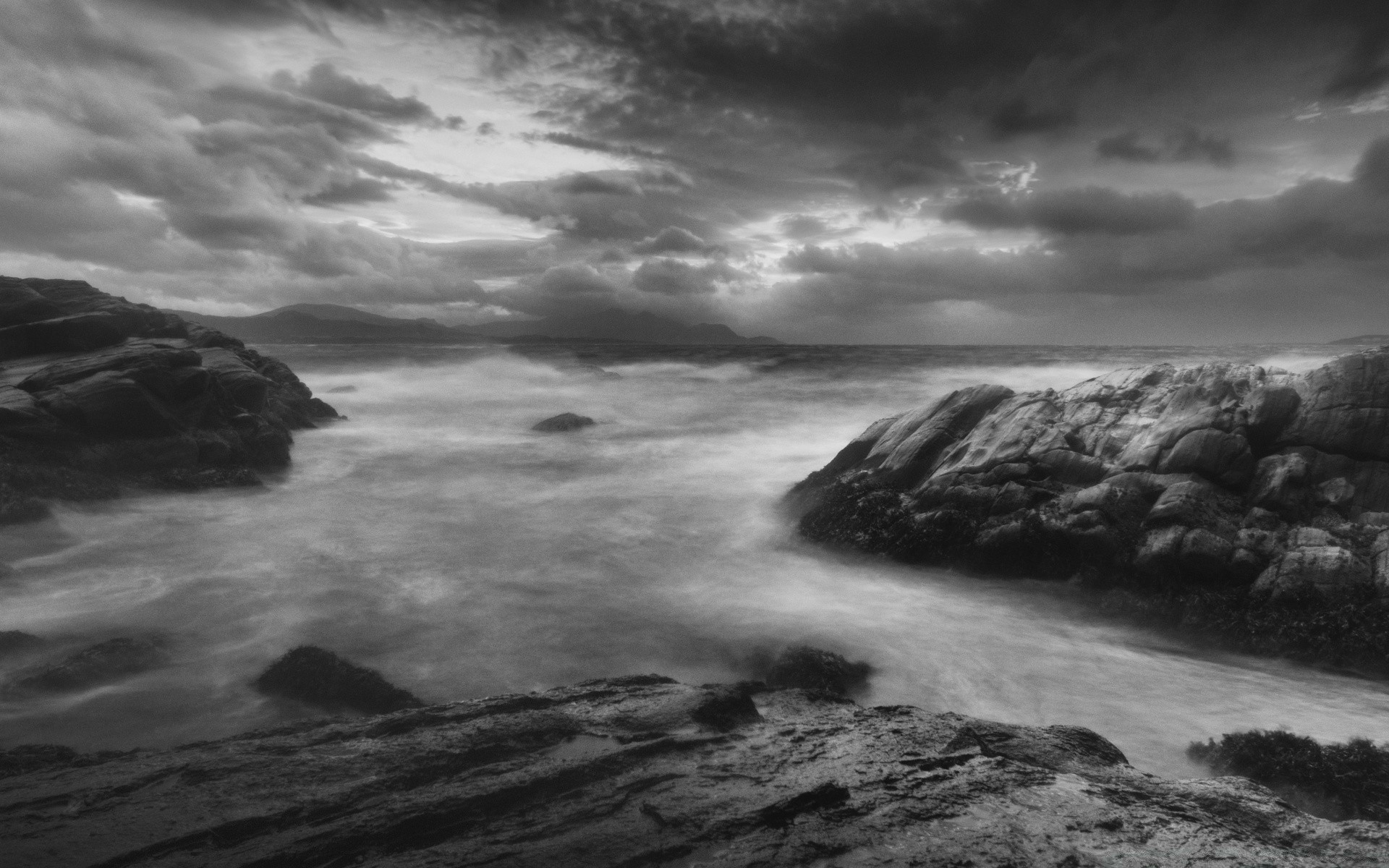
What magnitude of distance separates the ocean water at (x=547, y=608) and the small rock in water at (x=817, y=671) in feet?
1.49

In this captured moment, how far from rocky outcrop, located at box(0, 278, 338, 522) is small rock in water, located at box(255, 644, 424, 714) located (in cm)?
1270

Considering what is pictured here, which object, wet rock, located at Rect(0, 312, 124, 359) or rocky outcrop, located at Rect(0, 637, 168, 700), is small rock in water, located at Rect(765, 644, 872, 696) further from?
wet rock, located at Rect(0, 312, 124, 359)

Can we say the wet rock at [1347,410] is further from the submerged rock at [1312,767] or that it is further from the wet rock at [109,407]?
the wet rock at [109,407]

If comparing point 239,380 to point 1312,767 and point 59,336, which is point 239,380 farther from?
point 1312,767

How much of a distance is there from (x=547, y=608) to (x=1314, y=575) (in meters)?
14.9

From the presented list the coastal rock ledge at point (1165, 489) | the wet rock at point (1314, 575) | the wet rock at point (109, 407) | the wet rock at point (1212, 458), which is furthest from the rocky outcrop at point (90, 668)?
the wet rock at point (1212, 458)

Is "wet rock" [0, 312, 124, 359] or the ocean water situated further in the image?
"wet rock" [0, 312, 124, 359]

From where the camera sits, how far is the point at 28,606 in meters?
13.8

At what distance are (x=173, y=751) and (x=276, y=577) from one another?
9.54m

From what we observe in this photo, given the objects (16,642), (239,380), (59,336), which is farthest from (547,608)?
(59,336)

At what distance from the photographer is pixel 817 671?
11.7 meters

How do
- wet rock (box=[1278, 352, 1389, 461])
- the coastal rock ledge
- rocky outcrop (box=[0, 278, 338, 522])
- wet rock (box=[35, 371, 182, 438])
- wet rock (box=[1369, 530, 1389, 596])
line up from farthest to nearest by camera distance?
wet rock (box=[35, 371, 182, 438]) → rocky outcrop (box=[0, 278, 338, 522]) → wet rock (box=[1278, 352, 1389, 461]) → the coastal rock ledge → wet rock (box=[1369, 530, 1389, 596])

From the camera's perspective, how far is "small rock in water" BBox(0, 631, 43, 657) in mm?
11516

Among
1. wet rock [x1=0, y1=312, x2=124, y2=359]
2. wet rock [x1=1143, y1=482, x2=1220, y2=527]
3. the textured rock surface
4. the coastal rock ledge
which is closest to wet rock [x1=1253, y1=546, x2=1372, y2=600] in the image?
the coastal rock ledge
